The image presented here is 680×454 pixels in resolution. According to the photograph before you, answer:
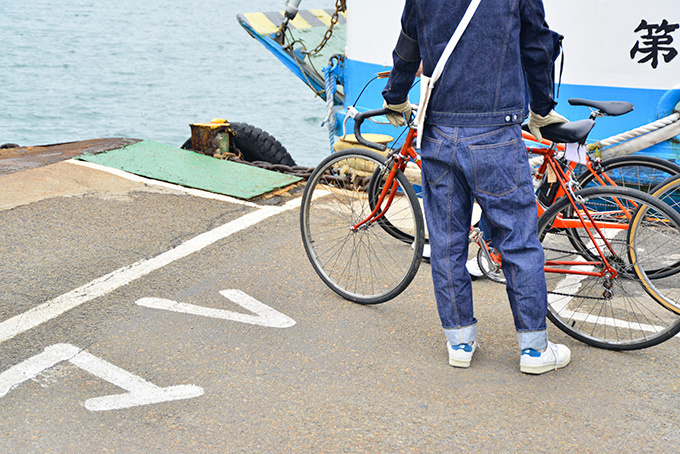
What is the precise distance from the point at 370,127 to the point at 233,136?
5.00 ft

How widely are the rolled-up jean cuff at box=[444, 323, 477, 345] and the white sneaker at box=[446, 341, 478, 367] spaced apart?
0.07ft

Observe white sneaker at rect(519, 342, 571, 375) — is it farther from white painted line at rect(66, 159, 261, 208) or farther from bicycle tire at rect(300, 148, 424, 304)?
white painted line at rect(66, 159, 261, 208)

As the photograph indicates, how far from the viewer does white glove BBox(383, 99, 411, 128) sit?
11.7 ft

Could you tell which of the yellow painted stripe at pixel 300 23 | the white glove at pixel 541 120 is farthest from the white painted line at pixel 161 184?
the yellow painted stripe at pixel 300 23

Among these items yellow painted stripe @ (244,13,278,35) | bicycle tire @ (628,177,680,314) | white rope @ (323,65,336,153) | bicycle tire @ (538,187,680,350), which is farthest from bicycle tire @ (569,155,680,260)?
yellow painted stripe @ (244,13,278,35)

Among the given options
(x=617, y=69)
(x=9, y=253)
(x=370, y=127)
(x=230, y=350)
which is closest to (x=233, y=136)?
(x=370, y=127)

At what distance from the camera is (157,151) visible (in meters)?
7.16

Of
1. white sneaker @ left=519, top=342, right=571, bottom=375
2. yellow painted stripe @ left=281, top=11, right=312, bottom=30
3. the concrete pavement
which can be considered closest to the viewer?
the concrete pavement

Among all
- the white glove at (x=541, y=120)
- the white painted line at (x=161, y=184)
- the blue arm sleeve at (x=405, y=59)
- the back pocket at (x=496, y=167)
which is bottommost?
the white painted line at (x=161, y=184)

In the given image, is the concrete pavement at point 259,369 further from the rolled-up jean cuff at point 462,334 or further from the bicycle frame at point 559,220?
the bicycle frame at point 559,220

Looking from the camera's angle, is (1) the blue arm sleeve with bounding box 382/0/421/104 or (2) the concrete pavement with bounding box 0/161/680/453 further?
(1) the blue arm sleeve with bounding box 382/0/421/104

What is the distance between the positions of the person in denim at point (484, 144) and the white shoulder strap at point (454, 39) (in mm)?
28

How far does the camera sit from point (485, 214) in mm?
3277

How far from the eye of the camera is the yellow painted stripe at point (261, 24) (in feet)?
34.9
